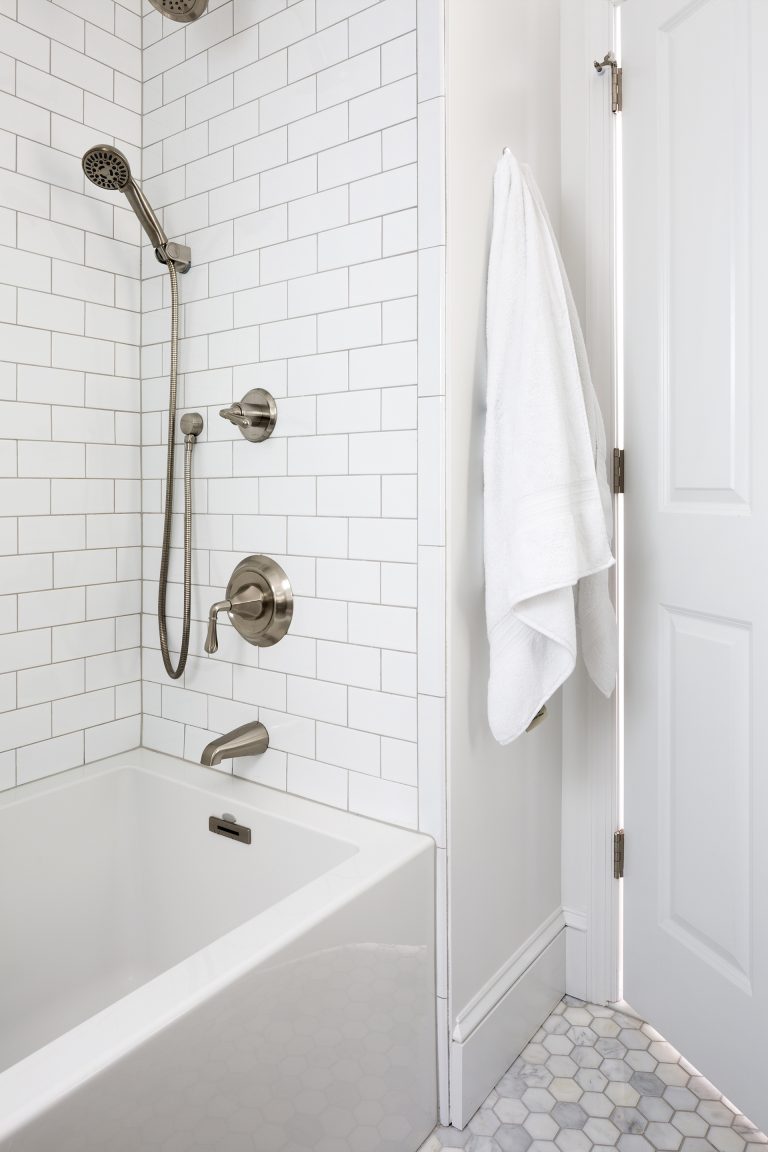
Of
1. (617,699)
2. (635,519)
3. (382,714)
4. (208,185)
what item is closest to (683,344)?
(635,519)

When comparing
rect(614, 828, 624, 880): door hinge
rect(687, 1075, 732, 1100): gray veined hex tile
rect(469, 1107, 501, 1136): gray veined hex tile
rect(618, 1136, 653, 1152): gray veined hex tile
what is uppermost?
rect(614, 828, 624, 880): door hinge

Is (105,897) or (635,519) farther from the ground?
(635,519)

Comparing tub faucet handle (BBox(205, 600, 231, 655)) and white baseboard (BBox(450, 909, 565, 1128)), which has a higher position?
tub faucet handle (BBox(205, 600, 231, 655))

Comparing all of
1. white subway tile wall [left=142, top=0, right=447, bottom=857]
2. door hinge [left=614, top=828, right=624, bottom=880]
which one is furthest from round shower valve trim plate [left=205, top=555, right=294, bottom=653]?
door hinge [left=614, top=828, right=624, bottom=880]

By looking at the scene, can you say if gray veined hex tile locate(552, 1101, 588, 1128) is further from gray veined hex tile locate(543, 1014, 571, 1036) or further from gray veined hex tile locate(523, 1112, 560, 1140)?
gray veined hex tile locate(543, 1014, 571, 1036)

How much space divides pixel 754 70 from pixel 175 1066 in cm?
174

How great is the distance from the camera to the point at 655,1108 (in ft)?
4.71

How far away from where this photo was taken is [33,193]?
1.56 metres

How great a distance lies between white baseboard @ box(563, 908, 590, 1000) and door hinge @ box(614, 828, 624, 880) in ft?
0.46

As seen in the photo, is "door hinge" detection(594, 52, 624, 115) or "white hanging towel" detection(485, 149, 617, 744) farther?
"door hinge" detection(594, 52, 624, 115)

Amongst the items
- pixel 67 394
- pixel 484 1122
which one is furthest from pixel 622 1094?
pixel 67 394

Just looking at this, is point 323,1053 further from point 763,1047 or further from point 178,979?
point 763,1047

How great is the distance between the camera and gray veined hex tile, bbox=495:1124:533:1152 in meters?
1.35

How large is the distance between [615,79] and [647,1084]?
202cm
